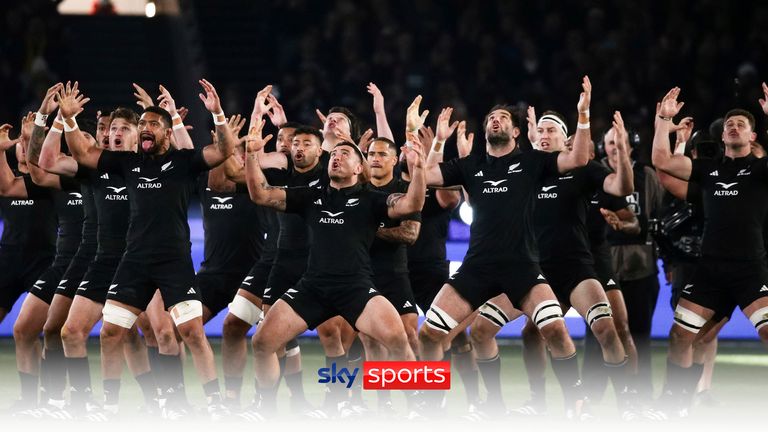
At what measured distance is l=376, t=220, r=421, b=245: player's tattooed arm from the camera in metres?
10.1

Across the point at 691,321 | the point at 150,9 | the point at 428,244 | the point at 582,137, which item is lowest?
the point at 691,321

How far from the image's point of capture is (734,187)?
9875 mm

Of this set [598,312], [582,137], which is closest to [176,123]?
[582,137]

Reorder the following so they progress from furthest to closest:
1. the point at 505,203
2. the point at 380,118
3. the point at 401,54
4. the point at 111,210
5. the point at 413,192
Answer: the point at 401,54 < the point at 380,118 < the point at 111,210 < the point at 505,203 < the point at 413,192

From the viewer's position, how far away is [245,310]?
33.8ft

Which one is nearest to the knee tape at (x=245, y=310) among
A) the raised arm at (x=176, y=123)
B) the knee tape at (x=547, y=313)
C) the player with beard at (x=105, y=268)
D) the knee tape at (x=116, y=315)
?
the player with beard at (x=105, y=268)

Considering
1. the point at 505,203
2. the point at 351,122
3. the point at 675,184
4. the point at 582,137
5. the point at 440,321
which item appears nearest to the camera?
the point at 582,137

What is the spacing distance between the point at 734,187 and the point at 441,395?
8.28ft

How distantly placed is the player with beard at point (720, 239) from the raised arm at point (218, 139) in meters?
2.97

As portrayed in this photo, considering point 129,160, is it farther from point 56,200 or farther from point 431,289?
point 431,289

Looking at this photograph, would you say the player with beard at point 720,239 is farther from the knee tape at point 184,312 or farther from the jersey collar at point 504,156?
the knee tape at point 184,312

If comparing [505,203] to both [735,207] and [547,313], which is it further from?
[735,207]

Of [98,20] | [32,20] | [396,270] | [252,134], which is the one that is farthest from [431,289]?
[98,20]

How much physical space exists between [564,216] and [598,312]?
33.6 inches
